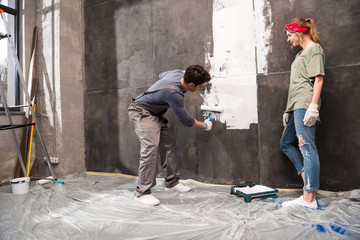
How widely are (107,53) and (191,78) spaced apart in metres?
1.58

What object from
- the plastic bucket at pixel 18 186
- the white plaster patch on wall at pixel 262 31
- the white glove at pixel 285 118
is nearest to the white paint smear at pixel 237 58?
the white plaster patch on wall at pixel 262 31

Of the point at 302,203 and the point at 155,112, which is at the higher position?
the point at 155,112

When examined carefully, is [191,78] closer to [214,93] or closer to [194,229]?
[214,93]

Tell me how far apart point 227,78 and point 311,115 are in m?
0.94

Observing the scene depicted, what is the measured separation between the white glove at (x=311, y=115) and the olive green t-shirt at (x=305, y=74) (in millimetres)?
65

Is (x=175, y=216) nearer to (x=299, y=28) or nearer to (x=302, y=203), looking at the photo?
(x=302, y=203)

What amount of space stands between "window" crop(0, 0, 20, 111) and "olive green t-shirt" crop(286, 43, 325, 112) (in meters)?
3.12

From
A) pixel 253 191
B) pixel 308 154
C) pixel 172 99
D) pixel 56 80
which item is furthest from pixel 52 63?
pixel 308 154

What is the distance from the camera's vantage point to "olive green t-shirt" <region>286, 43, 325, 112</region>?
1.67 m

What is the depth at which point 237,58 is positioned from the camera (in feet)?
Result: 7.61

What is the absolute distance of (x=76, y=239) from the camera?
1.39 meters

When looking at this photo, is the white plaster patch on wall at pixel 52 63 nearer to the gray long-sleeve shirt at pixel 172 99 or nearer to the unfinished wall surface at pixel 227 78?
the unfinished wall surface at pixel 227 78

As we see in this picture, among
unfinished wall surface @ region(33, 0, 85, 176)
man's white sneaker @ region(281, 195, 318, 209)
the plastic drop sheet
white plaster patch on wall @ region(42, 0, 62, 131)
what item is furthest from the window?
man's white sneaker @ region(281, 195, 318, 209)

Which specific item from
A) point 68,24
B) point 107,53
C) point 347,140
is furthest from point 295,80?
point 68,24
